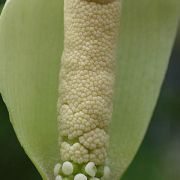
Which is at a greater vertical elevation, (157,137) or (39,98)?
(39,98)

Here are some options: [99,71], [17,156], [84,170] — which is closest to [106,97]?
[99,71]

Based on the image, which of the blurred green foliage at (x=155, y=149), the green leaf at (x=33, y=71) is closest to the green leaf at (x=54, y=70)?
the green leaf at (x=33, y=71)

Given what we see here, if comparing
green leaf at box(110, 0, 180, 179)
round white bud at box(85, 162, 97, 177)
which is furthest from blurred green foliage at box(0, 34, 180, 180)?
round white bud at box(85, 162, 97, 177)

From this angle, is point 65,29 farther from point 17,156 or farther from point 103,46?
point 17,156

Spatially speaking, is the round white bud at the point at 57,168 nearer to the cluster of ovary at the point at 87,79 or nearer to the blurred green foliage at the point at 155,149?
the cluster of ovary at the point at 87,79

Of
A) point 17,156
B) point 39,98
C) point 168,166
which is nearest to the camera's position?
point 39,98

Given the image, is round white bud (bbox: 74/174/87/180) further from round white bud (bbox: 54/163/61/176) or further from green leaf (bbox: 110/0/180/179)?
green leaf (bbox: 110/0/180/179)

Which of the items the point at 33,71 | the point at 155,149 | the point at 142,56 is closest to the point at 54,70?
the point at 33,71
